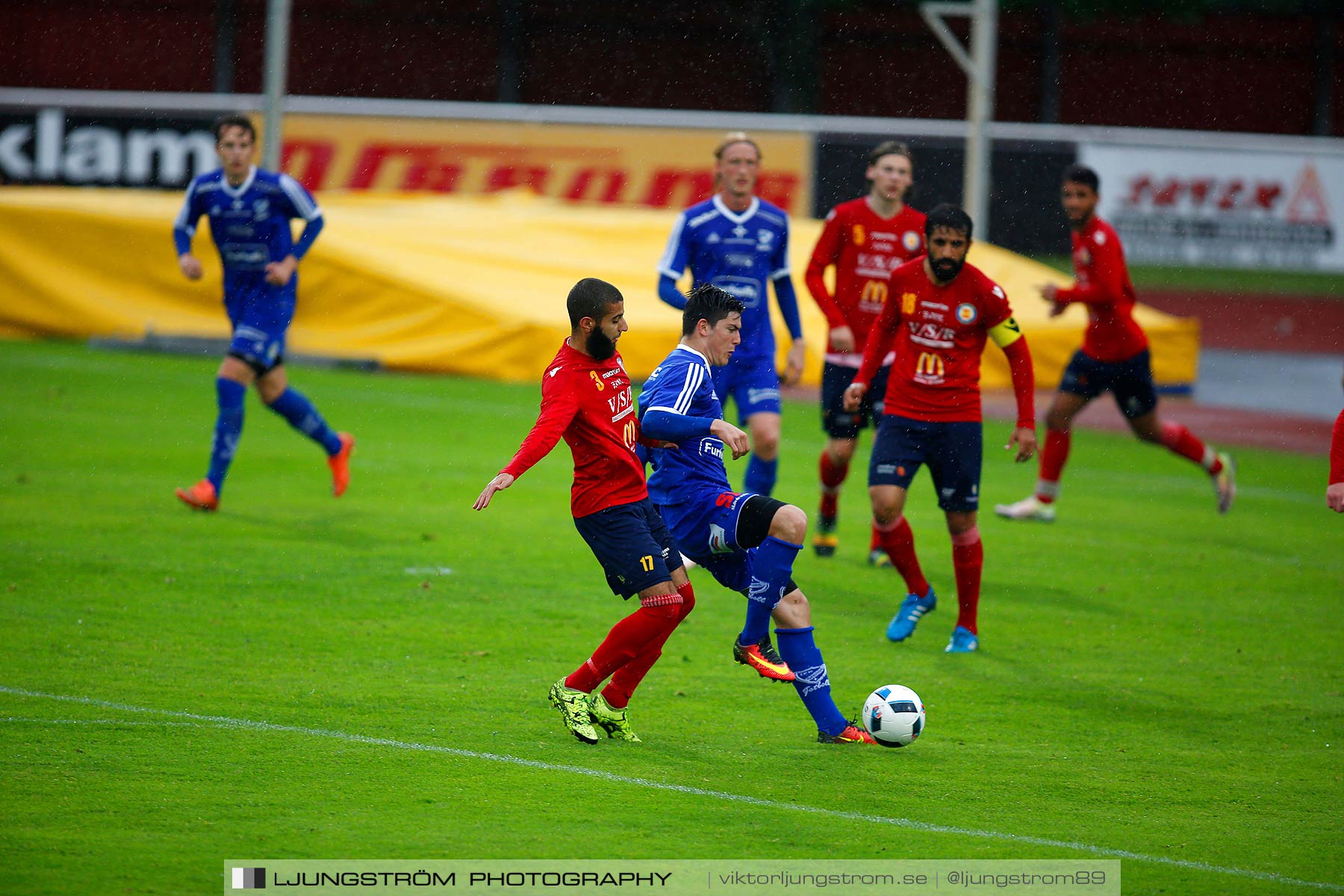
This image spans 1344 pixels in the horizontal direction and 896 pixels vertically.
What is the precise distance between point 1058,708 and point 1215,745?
68cm

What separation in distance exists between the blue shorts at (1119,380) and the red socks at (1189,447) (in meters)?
0.29

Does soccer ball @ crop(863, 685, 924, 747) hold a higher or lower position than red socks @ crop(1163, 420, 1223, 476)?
lower

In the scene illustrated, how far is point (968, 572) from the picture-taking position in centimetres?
745

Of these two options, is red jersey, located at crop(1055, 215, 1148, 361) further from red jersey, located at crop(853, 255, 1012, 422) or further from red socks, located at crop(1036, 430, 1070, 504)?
red jersey, located at crop(853, 255, 1012, 422)

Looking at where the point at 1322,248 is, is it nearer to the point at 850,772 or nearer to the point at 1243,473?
the point at 1243,473

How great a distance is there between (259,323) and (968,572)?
16.5 feet

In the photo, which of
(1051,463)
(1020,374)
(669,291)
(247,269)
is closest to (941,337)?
(1020,374)

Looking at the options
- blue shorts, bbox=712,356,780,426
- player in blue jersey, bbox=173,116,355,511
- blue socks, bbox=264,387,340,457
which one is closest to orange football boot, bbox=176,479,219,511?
player in blue jersey, bbox=173,116,355,511

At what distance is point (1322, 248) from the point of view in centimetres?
2452

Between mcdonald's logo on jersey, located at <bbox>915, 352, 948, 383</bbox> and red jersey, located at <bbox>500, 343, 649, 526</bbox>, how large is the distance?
6.63ft

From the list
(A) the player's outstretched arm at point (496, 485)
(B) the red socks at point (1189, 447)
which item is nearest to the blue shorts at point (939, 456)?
(A) the player's outstretched arm at point (496, 485)

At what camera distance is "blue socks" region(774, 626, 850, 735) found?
5.82 metres

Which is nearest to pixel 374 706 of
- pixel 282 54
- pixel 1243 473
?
pixel 1243 473

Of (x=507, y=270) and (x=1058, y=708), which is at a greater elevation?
(x=507, y=270)
